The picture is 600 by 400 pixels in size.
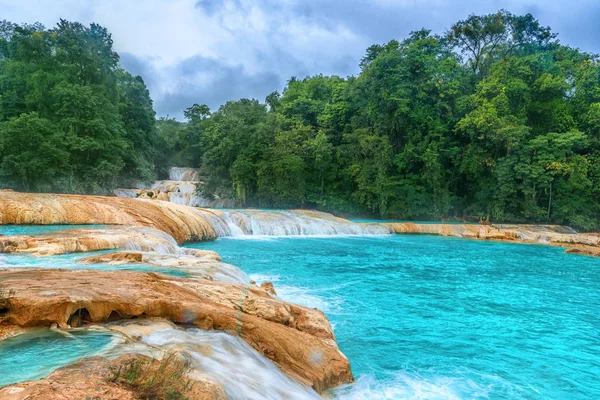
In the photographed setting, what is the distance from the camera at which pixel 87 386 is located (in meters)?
2.17

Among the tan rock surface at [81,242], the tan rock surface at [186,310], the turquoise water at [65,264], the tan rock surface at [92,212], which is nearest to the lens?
the tan rock surface at [186,310]

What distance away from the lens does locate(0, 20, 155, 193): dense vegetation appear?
808 inches

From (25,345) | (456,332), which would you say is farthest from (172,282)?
(456,332)

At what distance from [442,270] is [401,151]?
1847cm

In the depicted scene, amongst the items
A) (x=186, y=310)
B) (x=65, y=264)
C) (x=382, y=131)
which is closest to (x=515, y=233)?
(x=382, y=131)

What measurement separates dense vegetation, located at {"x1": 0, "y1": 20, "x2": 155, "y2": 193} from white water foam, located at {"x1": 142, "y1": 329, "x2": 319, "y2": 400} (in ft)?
70.0

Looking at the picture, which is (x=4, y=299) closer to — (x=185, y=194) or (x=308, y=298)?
(x=308, y=298)

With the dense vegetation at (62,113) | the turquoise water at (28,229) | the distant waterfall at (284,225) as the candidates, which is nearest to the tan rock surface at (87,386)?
the turquoise water at (28,229)

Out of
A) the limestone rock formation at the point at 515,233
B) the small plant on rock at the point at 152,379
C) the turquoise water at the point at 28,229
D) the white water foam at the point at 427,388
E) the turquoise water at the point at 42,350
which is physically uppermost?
the limestone rock formation at the point at 515,233

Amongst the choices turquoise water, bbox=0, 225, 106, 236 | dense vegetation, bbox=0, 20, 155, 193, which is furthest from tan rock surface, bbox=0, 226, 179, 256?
dense vegetation, bbox=0, 20, 155, 193

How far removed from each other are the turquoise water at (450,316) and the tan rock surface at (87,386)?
2209mm

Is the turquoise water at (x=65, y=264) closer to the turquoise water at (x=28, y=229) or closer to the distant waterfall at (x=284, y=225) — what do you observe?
the turquoise water at (x=28, y=229)

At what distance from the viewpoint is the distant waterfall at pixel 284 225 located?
60.0ft

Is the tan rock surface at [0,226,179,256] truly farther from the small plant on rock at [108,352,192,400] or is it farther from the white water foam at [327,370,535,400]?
the white water foam at [327,370,535,400]
